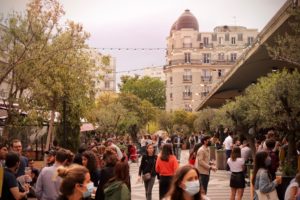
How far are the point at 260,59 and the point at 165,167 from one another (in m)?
17.8

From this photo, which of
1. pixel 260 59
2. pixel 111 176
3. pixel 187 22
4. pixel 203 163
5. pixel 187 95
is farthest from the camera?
pixel 187 22

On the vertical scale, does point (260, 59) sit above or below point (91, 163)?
above

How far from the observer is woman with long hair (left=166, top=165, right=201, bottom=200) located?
5.99m

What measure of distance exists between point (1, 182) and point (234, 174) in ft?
26.0

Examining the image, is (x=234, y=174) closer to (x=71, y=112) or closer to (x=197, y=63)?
(x=71, y=112)

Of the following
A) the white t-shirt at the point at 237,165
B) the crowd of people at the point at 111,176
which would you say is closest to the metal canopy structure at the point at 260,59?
the white t-shirt at the point at 237,165

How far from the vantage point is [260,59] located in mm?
30859

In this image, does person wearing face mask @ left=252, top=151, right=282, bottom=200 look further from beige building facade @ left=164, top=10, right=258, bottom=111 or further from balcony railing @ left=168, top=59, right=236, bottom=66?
balcony railing @ left=168, top=59, right=236, bottom=66

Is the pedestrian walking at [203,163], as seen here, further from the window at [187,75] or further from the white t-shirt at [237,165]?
the window at [187,75]

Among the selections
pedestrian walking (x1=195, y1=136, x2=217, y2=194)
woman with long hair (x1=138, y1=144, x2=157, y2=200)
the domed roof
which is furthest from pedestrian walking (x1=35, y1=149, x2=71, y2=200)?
the domed roof

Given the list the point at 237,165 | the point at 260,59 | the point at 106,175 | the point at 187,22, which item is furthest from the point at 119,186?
the point at 187,22

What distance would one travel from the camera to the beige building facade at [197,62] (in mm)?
105012

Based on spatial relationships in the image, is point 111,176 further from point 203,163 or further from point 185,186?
point 203,163

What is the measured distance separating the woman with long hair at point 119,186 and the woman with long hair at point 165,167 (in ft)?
15.4
